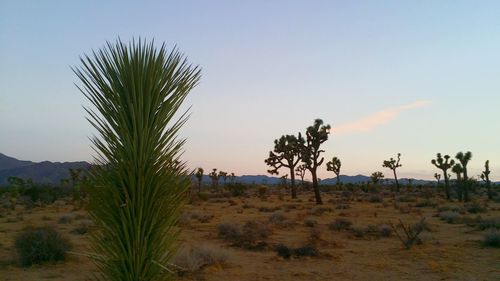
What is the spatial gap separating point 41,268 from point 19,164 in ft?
461

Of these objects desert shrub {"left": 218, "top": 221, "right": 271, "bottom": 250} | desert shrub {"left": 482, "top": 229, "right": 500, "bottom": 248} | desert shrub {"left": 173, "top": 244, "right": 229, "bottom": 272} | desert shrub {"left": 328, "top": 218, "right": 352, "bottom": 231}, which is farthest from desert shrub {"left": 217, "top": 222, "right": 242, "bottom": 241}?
desert shrub {"left": 482, "top": 229, "right": 500, "bottom": 248}

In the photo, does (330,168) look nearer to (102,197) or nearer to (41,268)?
(41,268)

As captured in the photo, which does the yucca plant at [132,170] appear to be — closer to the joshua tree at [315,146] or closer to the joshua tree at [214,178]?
the joshua tree at [315,146]

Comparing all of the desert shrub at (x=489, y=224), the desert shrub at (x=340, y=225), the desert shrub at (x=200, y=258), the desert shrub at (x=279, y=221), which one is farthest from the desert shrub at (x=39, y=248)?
the desert shrub at (x=489, y=224)

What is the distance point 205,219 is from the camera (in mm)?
21609

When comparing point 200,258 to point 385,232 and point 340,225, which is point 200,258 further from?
point 340,225

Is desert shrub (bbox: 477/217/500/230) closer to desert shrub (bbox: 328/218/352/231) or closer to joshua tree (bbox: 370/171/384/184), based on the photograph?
desert shrub (bbox: 328/218/352/231)

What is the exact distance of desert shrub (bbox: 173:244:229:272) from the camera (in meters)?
10.4

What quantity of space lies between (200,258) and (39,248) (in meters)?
4.22

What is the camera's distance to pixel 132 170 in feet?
8.73

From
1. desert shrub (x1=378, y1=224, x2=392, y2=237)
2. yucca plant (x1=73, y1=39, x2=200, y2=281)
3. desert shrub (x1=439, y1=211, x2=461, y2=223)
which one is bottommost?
desert shrub (x1=378, y1=224, x2=392, y2=237)

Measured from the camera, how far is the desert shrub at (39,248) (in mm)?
11078

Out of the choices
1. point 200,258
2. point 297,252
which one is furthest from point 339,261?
point 200,258

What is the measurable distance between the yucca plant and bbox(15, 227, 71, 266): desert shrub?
9687mm
